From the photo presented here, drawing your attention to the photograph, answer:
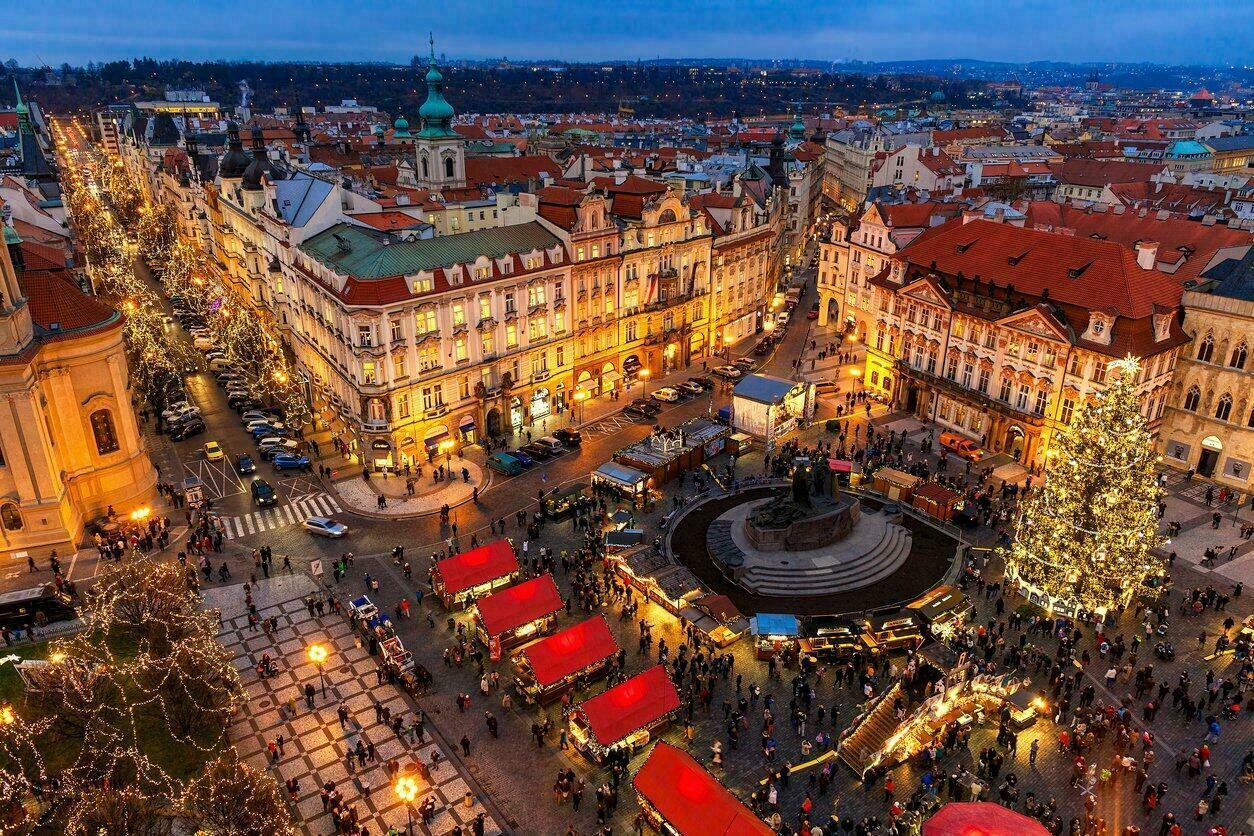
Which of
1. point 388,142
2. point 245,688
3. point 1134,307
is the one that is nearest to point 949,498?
point 1134,307

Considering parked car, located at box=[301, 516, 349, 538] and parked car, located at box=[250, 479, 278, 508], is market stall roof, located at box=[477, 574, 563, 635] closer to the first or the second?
parked car, located at box=[301, 516, 349, 538]

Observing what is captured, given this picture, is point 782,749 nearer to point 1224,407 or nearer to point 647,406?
point 647,406

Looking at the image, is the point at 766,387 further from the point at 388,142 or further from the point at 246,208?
the point at 388,142

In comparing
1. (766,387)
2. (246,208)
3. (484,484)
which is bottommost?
(484,484)

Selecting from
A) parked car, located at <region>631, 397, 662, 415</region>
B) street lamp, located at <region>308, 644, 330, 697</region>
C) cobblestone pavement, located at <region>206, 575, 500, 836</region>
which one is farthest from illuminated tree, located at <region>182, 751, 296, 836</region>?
parked car, located at <region>631, 397, 662, 415</region>

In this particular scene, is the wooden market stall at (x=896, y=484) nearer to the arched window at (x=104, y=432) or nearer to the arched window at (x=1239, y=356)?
the arched window at (x=1239, y=356)
